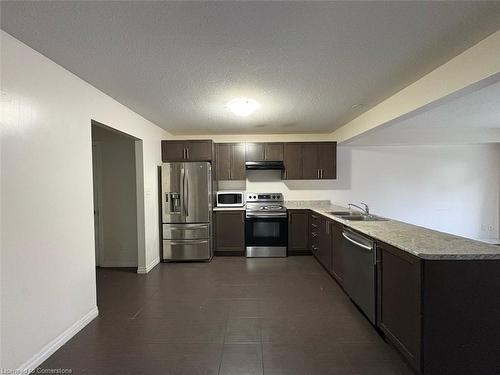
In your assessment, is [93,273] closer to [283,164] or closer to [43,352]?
[43,352]

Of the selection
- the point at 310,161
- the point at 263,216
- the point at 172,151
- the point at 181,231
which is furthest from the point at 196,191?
the point at 310,161

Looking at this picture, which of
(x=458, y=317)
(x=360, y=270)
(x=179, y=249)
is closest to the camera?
(x=458, y=317)

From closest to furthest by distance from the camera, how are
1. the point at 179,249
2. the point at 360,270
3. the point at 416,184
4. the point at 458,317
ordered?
the point at 458,317
the point at 360,270
the point at 179,249
the point at 416,184

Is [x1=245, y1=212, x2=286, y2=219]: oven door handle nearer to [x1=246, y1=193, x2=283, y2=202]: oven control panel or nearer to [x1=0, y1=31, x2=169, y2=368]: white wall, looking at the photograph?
[x1=246, y1=193, x2=283, y2=202]: oven control panel

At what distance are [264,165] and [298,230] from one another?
137cm

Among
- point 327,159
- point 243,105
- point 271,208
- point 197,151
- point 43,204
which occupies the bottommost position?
point 271,208

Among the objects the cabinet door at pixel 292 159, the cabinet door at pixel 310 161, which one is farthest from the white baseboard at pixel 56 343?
the cabinet door at pixel 310 161

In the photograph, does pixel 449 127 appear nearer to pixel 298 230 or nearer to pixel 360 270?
pixel 298 230

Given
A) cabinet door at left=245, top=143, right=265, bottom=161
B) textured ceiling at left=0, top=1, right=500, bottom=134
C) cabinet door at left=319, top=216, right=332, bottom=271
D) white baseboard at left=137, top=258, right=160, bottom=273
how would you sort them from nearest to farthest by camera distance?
textured ceiling at left=0, top=1, right=500, bottom=134
cabinet door at left=319, top=216, right=332, bottom=271
white baseboard at left=137, top=258, right=160, bottom=273
cabinet door at left=245, top=143, right=265, bottom=161

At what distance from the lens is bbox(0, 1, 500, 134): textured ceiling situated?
1415mm

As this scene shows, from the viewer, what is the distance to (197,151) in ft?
14.7

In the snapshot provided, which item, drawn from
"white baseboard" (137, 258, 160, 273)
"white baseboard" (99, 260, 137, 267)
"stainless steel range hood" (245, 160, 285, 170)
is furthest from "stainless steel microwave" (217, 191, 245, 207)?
"white baseboard" (99, 260, 137, 267)

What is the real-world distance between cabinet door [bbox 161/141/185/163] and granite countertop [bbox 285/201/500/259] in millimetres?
3136

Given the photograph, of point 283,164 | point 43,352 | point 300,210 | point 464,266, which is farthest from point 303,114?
point 43,352
